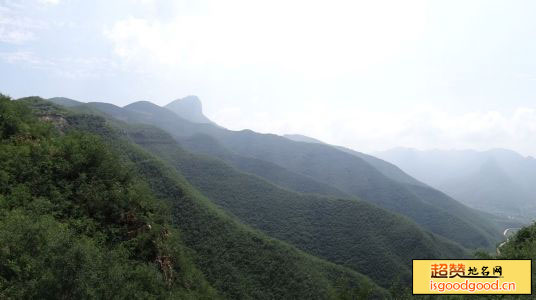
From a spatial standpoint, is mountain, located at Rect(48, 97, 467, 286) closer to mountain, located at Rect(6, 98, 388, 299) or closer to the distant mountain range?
the distant mountain range

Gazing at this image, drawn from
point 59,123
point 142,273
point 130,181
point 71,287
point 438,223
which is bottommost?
point 438,223

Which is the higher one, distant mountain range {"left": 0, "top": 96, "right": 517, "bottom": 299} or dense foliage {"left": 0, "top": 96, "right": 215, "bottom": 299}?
dense foliage {"left": 0, "top": 96, "right": 215, "bottom": 299}

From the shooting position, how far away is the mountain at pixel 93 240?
20062mm

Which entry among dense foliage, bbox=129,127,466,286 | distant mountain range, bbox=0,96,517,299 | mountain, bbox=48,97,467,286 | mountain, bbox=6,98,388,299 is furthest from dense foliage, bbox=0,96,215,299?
dense foliage, bbox=129,127,466,286

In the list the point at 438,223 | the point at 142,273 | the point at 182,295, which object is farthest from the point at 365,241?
the point at 438,223

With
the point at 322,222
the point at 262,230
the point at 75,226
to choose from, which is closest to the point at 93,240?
the point at 75,226

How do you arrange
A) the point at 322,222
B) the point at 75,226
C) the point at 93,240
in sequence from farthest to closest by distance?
the point at 322,222 < the point at 75,226 < the point at 93,240

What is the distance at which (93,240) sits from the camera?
2817 centimetres

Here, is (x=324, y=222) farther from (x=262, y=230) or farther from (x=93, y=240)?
(x=93, y=240)

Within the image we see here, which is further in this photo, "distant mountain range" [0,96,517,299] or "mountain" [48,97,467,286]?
"mountain" [48,97,467,286]

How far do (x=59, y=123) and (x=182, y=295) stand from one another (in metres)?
56.4

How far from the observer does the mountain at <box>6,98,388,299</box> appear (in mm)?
20062

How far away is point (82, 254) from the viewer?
845 inches

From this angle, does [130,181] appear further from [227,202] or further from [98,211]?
[227,202]
